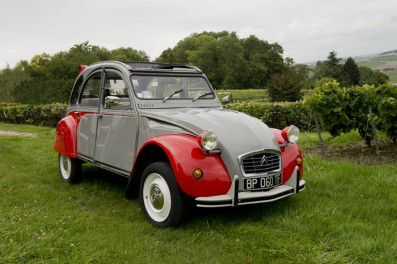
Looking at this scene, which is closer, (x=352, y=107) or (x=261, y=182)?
(x=261, y=182)

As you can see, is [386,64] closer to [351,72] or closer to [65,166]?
[351,72]

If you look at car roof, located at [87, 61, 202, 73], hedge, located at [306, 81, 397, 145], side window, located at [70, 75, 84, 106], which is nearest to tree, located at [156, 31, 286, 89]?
hedge, located at [306, 81, 397, 145]

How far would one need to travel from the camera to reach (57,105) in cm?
1744

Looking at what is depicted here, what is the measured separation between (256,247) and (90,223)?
2.01m

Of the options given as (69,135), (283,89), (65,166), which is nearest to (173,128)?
(69,135)

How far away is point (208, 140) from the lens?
405cm

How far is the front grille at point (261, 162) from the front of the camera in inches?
165

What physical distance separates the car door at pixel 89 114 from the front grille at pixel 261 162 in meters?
2.69

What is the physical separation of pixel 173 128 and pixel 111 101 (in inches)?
51.4

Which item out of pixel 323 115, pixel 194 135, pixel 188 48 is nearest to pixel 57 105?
pixel 323 115

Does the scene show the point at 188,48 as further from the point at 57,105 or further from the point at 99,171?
the point at 99,171

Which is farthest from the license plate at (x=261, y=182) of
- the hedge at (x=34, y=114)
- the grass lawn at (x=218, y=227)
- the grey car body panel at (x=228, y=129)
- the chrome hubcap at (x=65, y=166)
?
the hedge at (x=34, y=114)

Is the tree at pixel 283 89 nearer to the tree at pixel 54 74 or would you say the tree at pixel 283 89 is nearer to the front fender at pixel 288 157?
the tree at pixel 54 74

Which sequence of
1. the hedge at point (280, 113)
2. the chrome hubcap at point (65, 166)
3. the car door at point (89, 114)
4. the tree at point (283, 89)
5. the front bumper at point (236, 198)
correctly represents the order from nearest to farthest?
the front bumper at point (236, 198) → the car door at point (89, 114) → the chrome hubcap at point (65, 166) → the hedge at point (280, 113) → the tree at point (283, 89)
